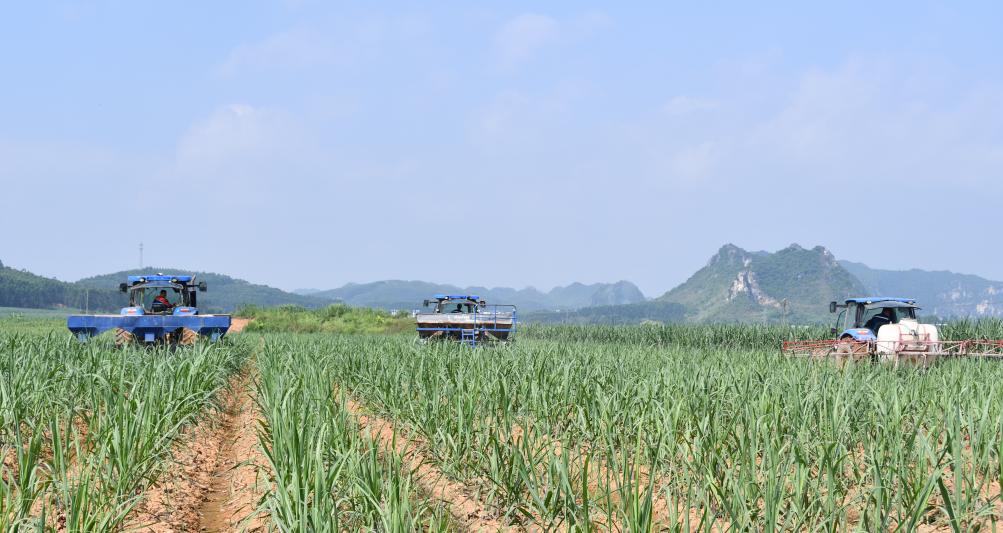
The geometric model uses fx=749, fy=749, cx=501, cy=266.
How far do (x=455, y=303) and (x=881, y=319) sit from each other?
32.3ft

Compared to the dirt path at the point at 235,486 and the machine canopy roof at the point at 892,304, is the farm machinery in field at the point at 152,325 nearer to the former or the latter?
the dirt path at the point at 235,486

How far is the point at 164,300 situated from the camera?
651 inches

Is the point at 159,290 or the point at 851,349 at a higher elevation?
the point at 159,290

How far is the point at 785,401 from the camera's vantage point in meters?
6.30

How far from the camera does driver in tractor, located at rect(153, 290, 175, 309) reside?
16.5 m

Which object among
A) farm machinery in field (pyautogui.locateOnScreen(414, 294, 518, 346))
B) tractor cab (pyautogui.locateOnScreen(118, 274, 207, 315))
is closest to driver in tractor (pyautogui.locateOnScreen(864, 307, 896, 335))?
farm machinery in field (pyautogui.locateOnScreen(414, 294, 518, 346))

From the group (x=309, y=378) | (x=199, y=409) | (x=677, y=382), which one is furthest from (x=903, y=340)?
(x=199, y=409)

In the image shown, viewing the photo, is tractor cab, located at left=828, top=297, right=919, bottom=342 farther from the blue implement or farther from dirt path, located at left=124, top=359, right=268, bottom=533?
the blue implement

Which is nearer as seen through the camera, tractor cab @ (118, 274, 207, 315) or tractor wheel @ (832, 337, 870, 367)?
tractor wheel @ (832, 337, 870, 367)

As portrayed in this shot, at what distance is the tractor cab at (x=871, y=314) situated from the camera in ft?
47.4

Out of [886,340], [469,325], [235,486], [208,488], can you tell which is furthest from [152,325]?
[886,340]

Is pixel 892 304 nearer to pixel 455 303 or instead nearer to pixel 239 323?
pixel 455 303

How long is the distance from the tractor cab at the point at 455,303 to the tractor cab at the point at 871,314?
8.28m

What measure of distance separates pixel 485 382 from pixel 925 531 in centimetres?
371
